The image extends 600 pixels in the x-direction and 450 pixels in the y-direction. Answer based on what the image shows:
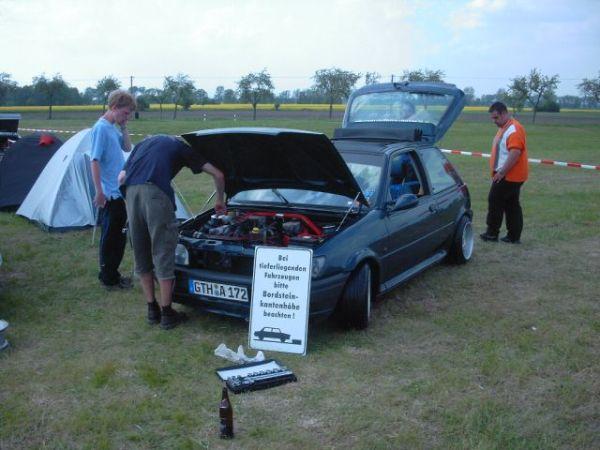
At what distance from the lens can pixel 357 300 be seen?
4629 millimetres

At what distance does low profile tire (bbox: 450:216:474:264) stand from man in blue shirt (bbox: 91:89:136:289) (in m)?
3.59

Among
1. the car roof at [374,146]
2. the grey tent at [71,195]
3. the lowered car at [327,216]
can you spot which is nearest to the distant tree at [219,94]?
the grey tent at [71,195]

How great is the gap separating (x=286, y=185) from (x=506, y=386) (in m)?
2.55

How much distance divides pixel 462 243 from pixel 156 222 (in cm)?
369

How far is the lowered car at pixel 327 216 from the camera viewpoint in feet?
15.1

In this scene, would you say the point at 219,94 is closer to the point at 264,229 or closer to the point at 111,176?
the point at 111,176

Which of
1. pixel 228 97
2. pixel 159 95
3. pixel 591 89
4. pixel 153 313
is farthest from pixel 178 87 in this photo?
pixel 153 313

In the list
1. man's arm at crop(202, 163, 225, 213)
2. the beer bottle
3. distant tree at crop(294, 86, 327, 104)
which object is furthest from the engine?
distant tree at crop(294, 86, 327, 104)

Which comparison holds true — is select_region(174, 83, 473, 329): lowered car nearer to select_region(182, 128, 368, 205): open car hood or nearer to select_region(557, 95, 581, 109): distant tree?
select_region(182, 128, 368, 205): open car hood

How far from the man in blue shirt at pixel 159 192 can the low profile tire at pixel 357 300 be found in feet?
4.20

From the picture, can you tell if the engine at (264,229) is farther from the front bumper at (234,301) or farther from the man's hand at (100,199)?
the man's hand at (100,199)

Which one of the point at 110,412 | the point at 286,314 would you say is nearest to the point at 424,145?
the point at 286,314

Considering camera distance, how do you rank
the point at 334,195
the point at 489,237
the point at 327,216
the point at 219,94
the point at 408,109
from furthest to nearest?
the point at 219,94, the point at 489,237, the point at 408,109, the point at 334,195, the point at 327,216

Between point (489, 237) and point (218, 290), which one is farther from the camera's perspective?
point (489, 237)
